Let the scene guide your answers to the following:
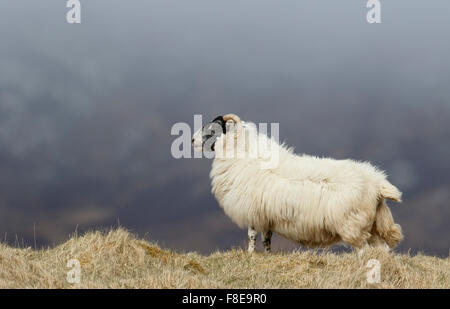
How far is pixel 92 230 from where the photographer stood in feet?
31.2

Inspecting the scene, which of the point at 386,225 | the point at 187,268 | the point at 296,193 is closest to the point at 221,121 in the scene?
the point at 296,193

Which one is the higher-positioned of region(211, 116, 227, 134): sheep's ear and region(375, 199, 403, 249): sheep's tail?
region(211, 116, 227, 134): sheep's ear

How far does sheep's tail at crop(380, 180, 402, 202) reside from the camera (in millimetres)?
10188

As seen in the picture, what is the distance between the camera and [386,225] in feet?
34.2

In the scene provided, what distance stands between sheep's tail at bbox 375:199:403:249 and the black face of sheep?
12.2 ft

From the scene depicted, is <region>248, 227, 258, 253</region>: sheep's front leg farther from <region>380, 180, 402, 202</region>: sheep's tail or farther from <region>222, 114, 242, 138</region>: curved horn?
<region>380, 180, 402, 202</region>: sheep's tail

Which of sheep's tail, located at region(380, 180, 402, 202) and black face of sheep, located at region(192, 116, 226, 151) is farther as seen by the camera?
black face of sheep, located at region(192, 116, 226, 151)

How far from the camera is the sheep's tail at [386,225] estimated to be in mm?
10445

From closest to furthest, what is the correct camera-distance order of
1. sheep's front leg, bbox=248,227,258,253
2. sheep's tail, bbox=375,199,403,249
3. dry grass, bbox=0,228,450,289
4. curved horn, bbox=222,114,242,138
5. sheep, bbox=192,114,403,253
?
dry grass, bbox=0,228,450,289 → sheep, bbox=192,114,403,253 → sheep's front leg, bbox=248,227,258,253 → sheep's tail, bbox=375,199,403,249 → curved horn, bbox=222,114,242,138

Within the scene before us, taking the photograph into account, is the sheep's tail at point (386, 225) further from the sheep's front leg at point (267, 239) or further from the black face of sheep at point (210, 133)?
the black face of sheep at point (210, 133)

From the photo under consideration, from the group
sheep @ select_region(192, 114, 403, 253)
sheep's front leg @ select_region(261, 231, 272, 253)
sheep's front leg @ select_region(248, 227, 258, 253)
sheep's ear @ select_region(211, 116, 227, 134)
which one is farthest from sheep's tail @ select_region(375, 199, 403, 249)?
sheep's ear @ select_region(211, 116, 227, 134)

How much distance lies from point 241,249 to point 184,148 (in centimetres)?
243

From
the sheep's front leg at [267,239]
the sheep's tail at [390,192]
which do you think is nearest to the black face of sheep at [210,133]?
the sheep's front leg at [267,239]
